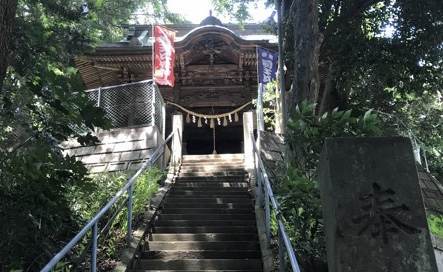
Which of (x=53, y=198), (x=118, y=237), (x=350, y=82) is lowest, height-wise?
(x=118, y=237)

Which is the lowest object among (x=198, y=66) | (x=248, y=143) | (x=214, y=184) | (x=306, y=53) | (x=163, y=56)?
(x=214, y=184)

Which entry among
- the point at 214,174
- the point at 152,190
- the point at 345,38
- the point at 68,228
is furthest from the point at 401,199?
the point at 214,174

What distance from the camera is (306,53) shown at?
6.45 m

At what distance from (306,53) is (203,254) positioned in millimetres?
3167

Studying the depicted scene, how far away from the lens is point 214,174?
9898 mm

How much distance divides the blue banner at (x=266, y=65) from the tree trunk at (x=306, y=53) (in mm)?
4106

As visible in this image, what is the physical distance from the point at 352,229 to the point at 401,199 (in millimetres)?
419

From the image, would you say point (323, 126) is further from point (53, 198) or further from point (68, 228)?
point (68, 228)

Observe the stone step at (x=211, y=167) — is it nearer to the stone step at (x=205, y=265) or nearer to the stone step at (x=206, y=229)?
the stone step at (x=206, y=229)

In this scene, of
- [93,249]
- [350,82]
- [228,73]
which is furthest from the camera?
[228,73]

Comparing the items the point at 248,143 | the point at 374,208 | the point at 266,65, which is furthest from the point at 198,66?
the point at 374,208

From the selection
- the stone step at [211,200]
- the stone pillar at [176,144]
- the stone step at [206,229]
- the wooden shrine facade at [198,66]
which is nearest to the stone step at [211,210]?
the stone step at [211,200]

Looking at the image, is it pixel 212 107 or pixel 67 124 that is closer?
pixel 67 124

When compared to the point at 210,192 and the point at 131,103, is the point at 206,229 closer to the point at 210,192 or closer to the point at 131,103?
the point at 210,192
